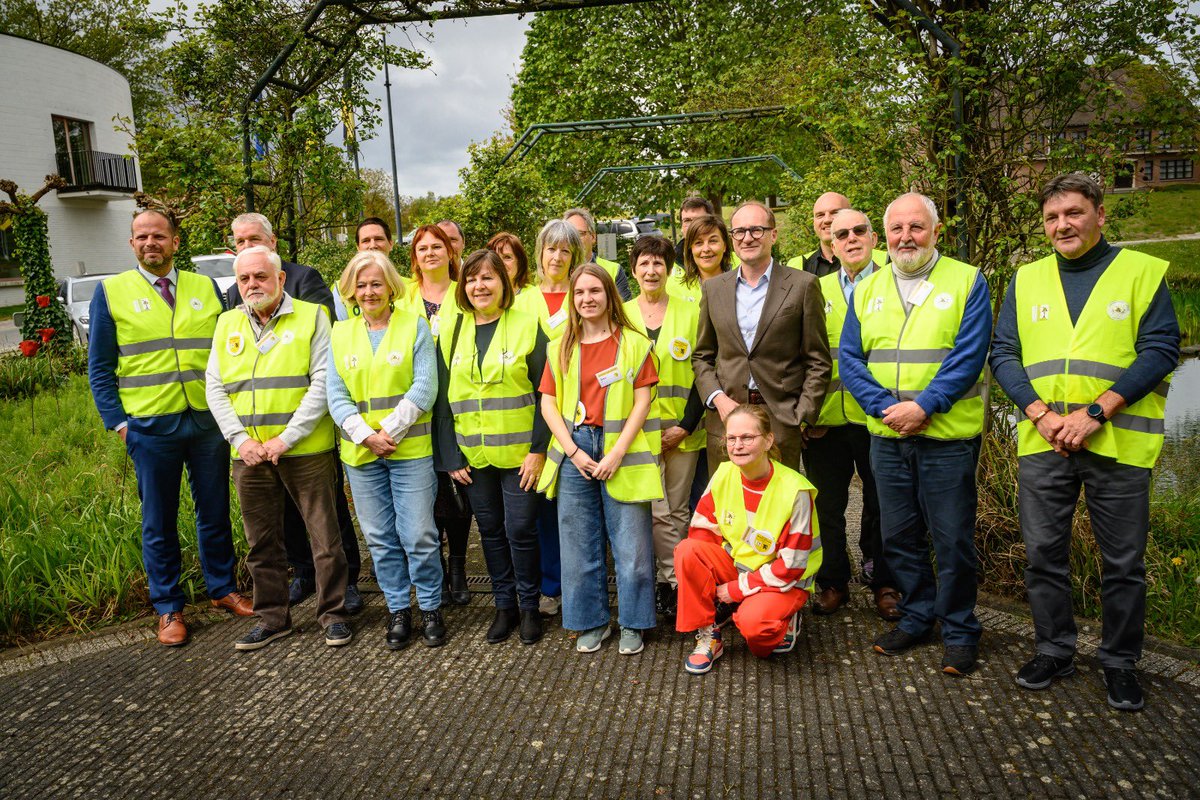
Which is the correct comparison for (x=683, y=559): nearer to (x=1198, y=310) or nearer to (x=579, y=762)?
(x=579, y=762)

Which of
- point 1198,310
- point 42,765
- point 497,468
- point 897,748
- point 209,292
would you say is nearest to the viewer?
point 897,748

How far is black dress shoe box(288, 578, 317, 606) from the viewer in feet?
16.6

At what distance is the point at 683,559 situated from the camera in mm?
3947

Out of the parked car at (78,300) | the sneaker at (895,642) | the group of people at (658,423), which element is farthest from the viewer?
the parked car at (78,300)

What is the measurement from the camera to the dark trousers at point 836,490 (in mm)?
4484

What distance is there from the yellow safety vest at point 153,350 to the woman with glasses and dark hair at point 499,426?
4.73ft

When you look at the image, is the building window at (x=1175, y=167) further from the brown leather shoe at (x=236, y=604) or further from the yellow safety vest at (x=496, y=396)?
the brown leather shoe at (x=236, y=604)

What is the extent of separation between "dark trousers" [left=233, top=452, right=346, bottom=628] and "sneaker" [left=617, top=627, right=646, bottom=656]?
5.03ft

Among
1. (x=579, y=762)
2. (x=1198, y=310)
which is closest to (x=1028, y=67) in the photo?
(x=579, y=762)

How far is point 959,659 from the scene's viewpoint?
3760 mm

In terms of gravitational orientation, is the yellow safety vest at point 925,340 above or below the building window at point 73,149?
below

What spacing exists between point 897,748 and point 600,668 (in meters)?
1.40

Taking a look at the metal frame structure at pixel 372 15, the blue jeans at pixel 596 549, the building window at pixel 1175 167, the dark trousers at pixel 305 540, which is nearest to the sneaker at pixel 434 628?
the blue jeans at pixel 596 549

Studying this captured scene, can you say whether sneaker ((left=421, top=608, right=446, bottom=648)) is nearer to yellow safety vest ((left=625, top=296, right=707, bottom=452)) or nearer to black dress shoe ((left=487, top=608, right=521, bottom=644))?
black dress shoe ((left=487, top=608, right=521, bottom=644))
